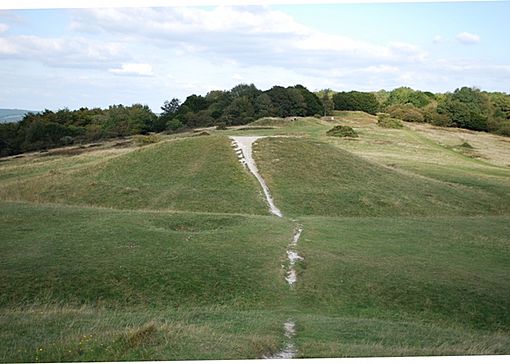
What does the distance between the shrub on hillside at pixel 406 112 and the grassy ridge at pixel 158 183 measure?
9918 millimetres

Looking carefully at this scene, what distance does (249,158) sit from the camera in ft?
100

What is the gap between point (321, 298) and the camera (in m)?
13.4

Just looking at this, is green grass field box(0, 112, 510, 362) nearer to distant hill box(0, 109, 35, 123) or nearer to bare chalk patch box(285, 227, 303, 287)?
bare chalk patch box(285, 227, 303, 287)

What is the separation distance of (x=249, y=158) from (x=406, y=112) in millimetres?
10051

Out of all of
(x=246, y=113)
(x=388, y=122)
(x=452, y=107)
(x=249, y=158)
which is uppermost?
(x=452, y=107)

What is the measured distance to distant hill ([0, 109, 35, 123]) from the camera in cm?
1683

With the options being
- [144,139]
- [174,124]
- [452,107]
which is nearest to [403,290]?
[452,107]

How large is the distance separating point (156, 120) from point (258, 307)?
22.9 m

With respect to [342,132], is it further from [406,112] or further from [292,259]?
[292,259]

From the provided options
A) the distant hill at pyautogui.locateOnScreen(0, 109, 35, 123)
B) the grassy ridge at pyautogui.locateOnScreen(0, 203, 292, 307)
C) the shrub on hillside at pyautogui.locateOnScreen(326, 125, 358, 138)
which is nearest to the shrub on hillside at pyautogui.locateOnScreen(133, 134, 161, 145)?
the grassy ridge at pyautogui.locateOnScreen(0, 203, 292, 307)

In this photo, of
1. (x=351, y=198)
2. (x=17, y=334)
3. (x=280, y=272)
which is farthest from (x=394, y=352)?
(x=351, y=198)

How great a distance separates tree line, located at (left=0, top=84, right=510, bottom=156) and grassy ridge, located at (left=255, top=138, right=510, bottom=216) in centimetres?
411

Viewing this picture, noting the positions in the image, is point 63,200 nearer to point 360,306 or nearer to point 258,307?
point 258,307

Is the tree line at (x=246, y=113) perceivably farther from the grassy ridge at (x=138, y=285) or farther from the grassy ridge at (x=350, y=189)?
the grassy ridge at (x=350, y=189)
